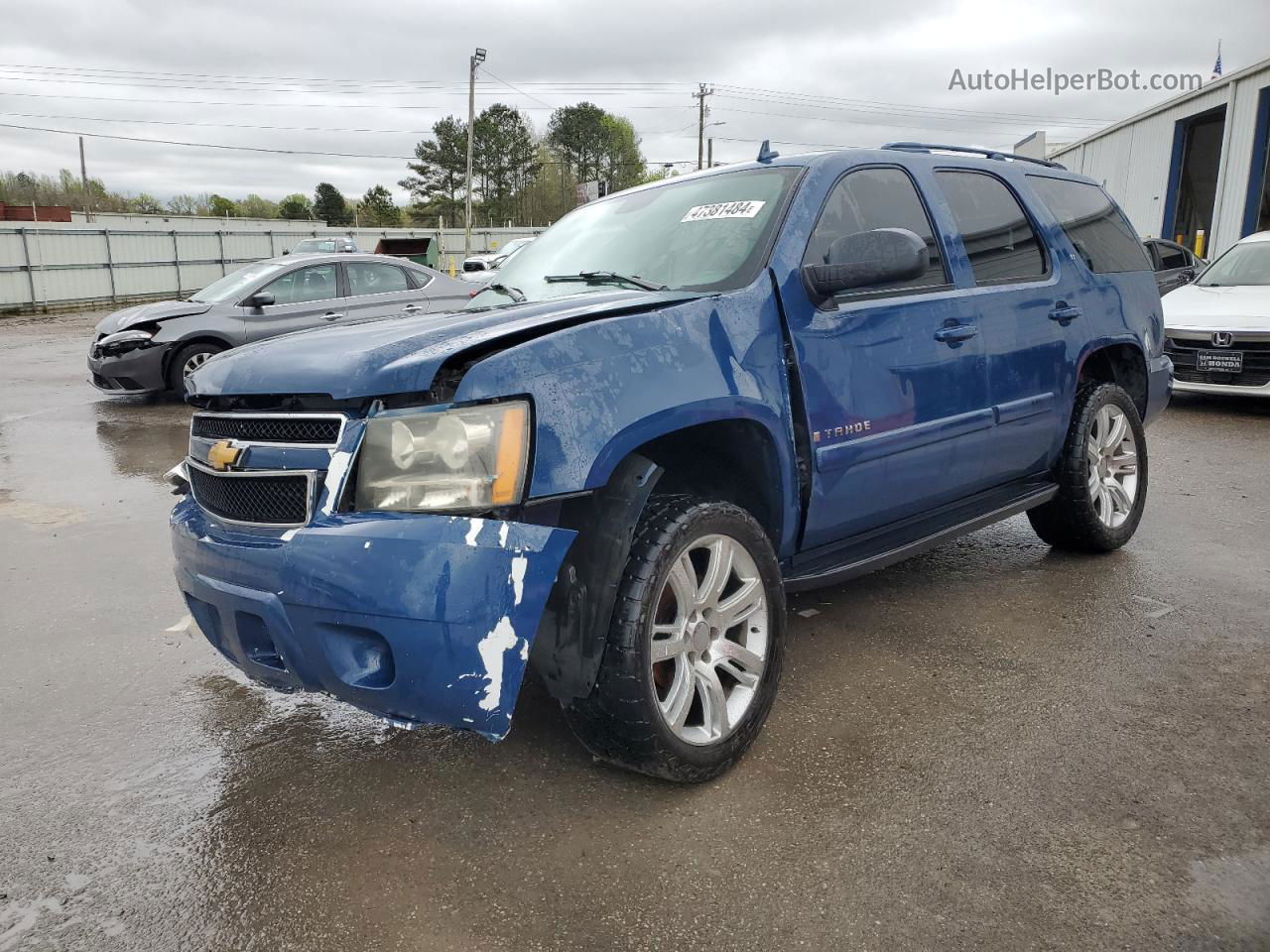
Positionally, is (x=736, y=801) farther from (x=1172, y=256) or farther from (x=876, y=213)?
(x=1172, y=256)

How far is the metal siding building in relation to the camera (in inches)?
652

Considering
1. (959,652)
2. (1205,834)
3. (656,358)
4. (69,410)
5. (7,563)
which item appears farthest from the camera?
(69,410)

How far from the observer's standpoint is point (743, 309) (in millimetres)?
2895

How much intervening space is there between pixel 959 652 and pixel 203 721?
8.74ft

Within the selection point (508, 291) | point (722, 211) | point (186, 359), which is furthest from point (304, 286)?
point (722, 211)

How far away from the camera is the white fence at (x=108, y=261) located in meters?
24.5

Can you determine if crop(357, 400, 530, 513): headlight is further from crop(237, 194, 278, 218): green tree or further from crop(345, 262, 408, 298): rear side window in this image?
crop(237, 194, 278, 218): green tree

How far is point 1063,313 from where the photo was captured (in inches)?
165

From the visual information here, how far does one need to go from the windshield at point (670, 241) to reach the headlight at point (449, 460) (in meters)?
1.01

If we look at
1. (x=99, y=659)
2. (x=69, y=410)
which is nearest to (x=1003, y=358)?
(x=99, y=659)

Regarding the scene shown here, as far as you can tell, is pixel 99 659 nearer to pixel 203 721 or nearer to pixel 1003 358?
pixel 203 721

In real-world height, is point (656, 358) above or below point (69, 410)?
above

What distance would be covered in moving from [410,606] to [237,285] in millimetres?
9878

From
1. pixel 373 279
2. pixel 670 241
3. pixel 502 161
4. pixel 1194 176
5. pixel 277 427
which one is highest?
pixel 502 161
